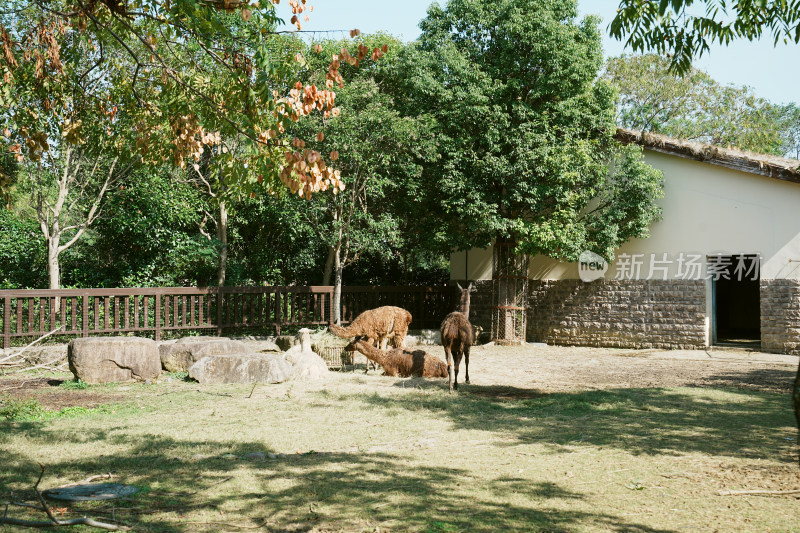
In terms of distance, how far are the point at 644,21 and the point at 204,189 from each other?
14.8 m

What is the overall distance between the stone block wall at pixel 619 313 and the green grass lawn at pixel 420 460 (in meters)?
7.86

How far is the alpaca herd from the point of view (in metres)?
9.77

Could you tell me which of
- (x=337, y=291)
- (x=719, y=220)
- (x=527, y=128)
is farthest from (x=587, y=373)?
(x=337, y=291)

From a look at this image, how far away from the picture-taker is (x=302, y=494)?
14.9 ft

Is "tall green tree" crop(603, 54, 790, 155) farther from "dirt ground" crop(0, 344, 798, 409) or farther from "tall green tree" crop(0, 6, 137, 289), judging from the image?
"tall green tree" crop(0, 6, 137, 289)

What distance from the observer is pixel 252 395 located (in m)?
8.86

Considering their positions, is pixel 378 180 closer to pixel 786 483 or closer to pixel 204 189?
pixel 204 189

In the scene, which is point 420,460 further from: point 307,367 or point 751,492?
point 307,367

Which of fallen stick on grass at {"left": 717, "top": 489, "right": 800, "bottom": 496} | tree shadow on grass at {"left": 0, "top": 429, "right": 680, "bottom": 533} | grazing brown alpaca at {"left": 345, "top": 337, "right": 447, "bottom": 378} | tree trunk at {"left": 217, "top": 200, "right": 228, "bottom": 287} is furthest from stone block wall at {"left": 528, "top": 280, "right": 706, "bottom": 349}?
tree shadow on grass at {"left": 0, "top": 429, "right": 680, "bottom": 533}

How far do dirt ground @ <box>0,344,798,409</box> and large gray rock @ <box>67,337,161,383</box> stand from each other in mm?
474

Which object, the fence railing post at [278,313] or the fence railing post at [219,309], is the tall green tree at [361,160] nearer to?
the fence railing post at [278,313]

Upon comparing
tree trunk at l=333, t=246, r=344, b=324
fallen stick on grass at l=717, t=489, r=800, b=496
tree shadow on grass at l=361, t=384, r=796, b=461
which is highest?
tree trunk at l=333, t=246, r=344, b=324

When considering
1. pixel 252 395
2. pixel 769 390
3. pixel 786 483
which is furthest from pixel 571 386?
pixel 786 483

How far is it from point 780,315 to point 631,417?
31.8 ft
